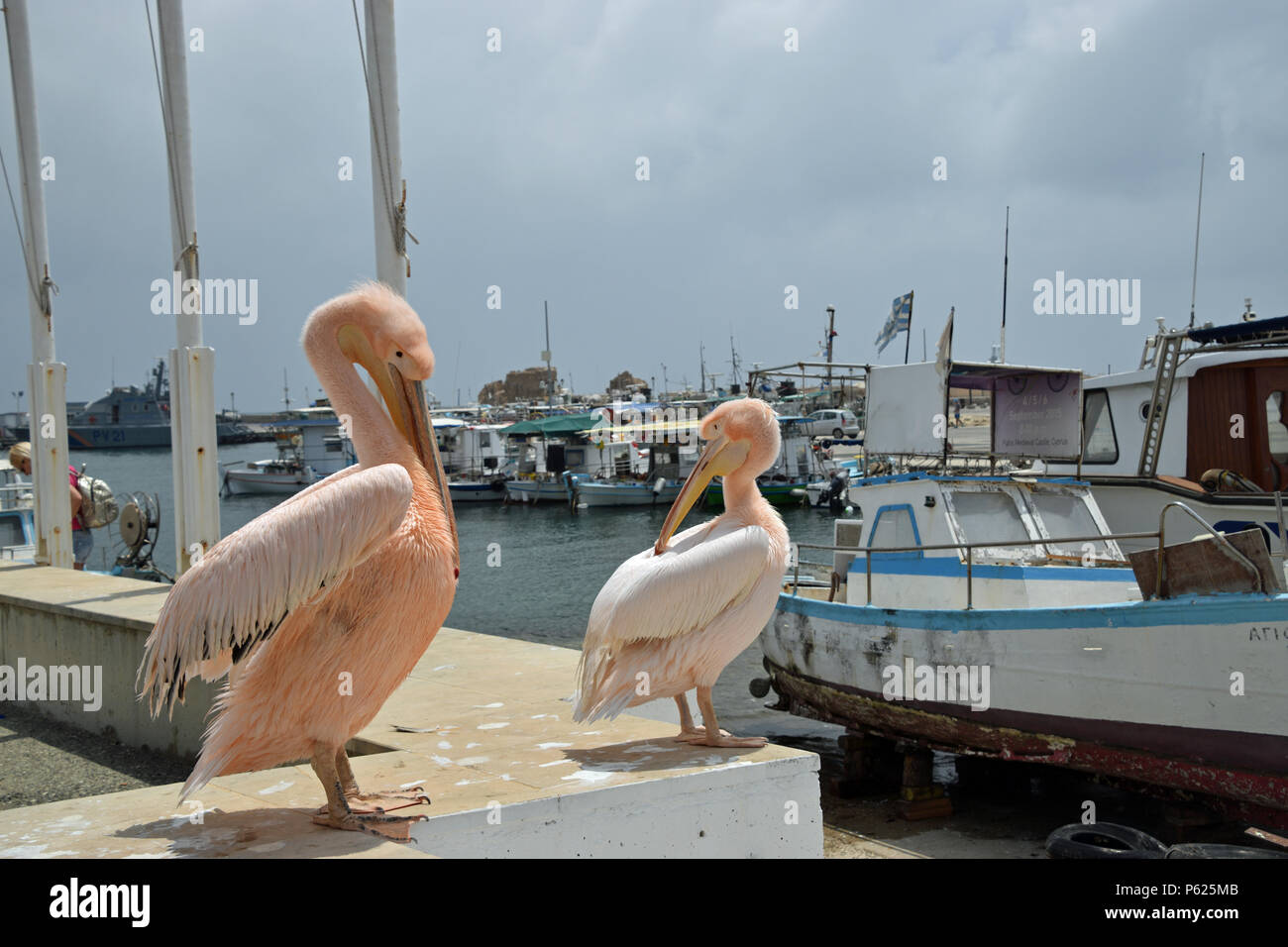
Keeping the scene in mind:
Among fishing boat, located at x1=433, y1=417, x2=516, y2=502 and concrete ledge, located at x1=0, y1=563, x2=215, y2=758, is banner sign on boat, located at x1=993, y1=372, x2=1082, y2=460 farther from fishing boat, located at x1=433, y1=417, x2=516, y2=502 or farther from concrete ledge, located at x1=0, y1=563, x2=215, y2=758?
fishing boat, located at x1=433, y1=417, x2=516, y2=502

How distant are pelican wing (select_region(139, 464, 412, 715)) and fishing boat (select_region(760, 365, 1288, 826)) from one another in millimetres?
6081

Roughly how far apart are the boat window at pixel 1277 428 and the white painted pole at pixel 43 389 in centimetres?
1350

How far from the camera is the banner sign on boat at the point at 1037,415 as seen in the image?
475 inches

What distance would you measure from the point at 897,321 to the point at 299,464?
2187 inches

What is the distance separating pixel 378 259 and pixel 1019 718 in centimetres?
665

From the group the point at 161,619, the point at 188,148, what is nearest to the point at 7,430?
the point at 188,148

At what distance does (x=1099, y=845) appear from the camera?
734 cm

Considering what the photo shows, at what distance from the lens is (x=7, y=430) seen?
112750mm

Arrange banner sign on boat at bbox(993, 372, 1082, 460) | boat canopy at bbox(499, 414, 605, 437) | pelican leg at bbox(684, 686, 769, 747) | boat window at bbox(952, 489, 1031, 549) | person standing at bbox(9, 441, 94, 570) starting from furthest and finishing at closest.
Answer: boat canopy at bbox(499, 414, 605, 437) → person standing at bbox(9, 441, 94, 570) → banner sign on boat at bbox(993, 372, 1082, 460) → boat window at bbox(952, 489, 1031, 549) → pelican leg at bbox(684, 686, 769, 747)

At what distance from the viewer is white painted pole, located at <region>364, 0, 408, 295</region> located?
6.94m

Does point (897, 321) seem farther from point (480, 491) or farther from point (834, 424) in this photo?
point (834, 424)

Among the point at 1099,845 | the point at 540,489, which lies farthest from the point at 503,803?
the point at 540,489

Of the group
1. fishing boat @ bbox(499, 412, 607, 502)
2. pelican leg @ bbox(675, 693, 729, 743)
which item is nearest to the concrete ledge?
pelican leg @ bbox(675, 693, 729, 743)
